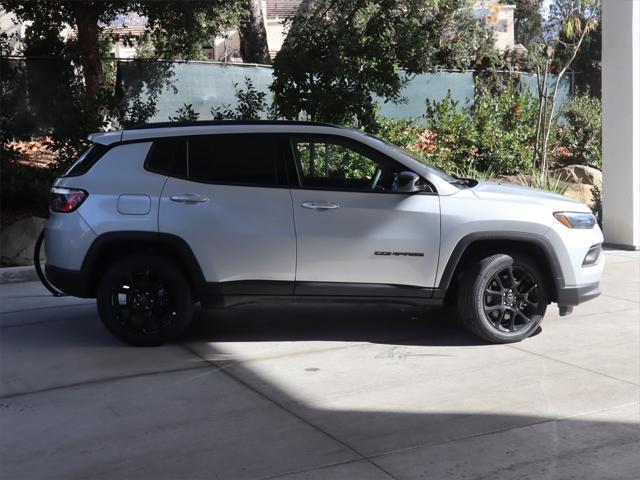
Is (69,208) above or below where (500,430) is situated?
above

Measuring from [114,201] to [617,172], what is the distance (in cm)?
758

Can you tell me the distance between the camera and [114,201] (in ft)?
23.2

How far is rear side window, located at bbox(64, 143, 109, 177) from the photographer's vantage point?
7.24 m

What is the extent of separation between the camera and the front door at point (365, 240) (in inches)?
280

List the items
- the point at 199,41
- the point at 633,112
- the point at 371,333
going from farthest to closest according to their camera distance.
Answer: the point at 199,41
the point at 633,112
the point at 371,333

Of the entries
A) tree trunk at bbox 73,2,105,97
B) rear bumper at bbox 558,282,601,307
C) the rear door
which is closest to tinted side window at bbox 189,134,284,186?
the rear door

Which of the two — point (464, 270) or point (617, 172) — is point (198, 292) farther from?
point (617, 172)

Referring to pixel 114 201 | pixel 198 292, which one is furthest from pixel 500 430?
pixel 114 201

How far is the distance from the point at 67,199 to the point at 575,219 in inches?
167

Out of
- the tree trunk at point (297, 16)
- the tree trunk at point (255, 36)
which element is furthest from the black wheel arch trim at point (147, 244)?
the tree trunk at point (255, 36)

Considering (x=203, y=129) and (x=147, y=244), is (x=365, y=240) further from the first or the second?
(x=147, y=244)

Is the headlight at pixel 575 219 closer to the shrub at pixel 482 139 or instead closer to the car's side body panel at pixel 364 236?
the car's side body panel at pixel 364 236

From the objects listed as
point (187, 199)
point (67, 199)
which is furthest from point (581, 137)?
point (67, 199)

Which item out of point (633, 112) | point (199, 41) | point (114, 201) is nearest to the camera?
point (114, 201)
